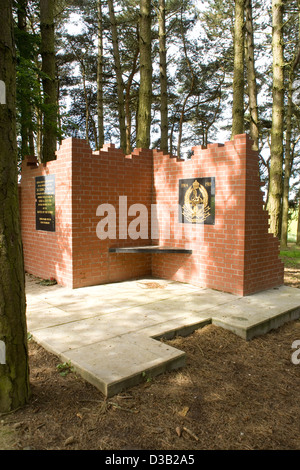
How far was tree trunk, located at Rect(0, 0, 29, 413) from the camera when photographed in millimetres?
2693

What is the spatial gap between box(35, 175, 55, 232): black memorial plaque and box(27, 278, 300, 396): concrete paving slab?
1350mm

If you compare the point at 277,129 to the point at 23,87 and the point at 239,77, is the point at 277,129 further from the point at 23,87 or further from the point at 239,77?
the point at 23,87

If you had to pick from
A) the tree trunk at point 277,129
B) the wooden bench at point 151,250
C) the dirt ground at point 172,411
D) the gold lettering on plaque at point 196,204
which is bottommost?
the dirt ground at point 172,411

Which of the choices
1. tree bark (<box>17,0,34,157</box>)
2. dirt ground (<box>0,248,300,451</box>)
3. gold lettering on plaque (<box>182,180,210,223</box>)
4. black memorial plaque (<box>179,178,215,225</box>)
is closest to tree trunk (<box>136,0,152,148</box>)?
black memorial plaque (<box>179,178,215,225</box>)

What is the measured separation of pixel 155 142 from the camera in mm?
26156

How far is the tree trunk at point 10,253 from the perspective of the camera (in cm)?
269

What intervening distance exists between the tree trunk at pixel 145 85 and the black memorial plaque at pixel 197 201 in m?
2.18

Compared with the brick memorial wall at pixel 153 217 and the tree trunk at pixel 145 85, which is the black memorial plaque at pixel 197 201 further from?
the tree trunk at pixel 145 85

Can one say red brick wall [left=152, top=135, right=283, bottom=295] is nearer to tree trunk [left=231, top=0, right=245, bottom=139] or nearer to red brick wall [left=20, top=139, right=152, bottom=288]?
red brick wall [left=20, top=139, right=152, bottom=288]

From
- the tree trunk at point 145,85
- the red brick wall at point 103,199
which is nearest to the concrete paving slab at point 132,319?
the red brick wall at point 103,199

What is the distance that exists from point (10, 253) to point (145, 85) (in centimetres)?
730
